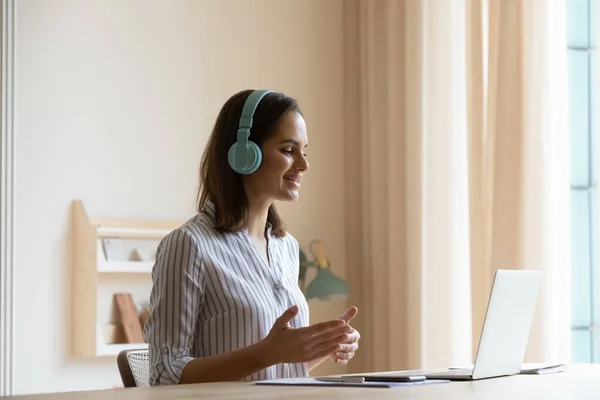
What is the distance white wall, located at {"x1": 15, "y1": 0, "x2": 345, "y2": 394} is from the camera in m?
3.76

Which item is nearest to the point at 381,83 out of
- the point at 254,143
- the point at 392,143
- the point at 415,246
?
the point at 392,143

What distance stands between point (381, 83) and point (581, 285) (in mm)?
1220

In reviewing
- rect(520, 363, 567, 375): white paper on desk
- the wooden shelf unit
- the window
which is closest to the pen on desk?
rect(520, 363, 567, 375): white paper on desk

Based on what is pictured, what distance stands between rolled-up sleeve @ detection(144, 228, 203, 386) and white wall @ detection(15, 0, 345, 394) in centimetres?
177

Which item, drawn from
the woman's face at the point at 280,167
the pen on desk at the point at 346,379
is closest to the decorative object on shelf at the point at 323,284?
the woman's face at the point at 280,167

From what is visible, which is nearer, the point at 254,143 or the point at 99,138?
the point at 254,143

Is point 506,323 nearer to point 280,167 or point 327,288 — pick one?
point 280,167

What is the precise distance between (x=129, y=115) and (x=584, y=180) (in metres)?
1.76

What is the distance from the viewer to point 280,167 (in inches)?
90.7

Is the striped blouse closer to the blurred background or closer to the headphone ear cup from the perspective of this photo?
the headphone ear cup

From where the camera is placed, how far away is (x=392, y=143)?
409 centimetres

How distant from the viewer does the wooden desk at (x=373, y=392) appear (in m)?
1.46

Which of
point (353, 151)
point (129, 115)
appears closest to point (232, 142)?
point (129, 115)

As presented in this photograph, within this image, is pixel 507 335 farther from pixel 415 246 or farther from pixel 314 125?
pixel 314 125
